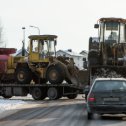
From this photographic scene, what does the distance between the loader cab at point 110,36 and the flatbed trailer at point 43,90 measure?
15.2 ft

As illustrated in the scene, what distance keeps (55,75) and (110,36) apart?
6.08 metres

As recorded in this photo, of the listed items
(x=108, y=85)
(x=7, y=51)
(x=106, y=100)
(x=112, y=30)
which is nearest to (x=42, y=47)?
(x=7, y=51)

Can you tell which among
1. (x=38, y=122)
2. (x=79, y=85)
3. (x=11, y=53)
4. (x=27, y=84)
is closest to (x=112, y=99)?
(x=38, y=122)

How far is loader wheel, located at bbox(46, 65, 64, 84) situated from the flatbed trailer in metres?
0.35

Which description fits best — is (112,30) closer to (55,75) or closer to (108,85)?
(55,75)

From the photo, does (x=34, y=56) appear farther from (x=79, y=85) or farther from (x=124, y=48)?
(x=124, y=48)

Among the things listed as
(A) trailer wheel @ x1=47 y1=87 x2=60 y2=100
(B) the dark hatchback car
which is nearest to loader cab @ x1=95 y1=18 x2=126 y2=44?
(A) trailer wheel @ x1=47 y1=87 x2=60 y2=100

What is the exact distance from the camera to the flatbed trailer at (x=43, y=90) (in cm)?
3422

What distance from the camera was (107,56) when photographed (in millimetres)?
29656

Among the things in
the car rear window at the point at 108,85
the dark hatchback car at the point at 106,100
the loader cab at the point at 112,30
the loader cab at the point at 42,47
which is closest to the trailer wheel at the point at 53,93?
the loader cab at the point at 42,47

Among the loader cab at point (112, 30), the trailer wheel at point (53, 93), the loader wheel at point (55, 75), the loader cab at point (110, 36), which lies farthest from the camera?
the loader wheel at point (55, 75)

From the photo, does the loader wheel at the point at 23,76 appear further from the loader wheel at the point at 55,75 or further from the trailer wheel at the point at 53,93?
the trailer wheel at the point at 53,93

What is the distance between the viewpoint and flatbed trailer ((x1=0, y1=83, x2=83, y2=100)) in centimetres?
3422

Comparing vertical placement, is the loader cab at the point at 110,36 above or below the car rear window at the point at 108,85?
above
